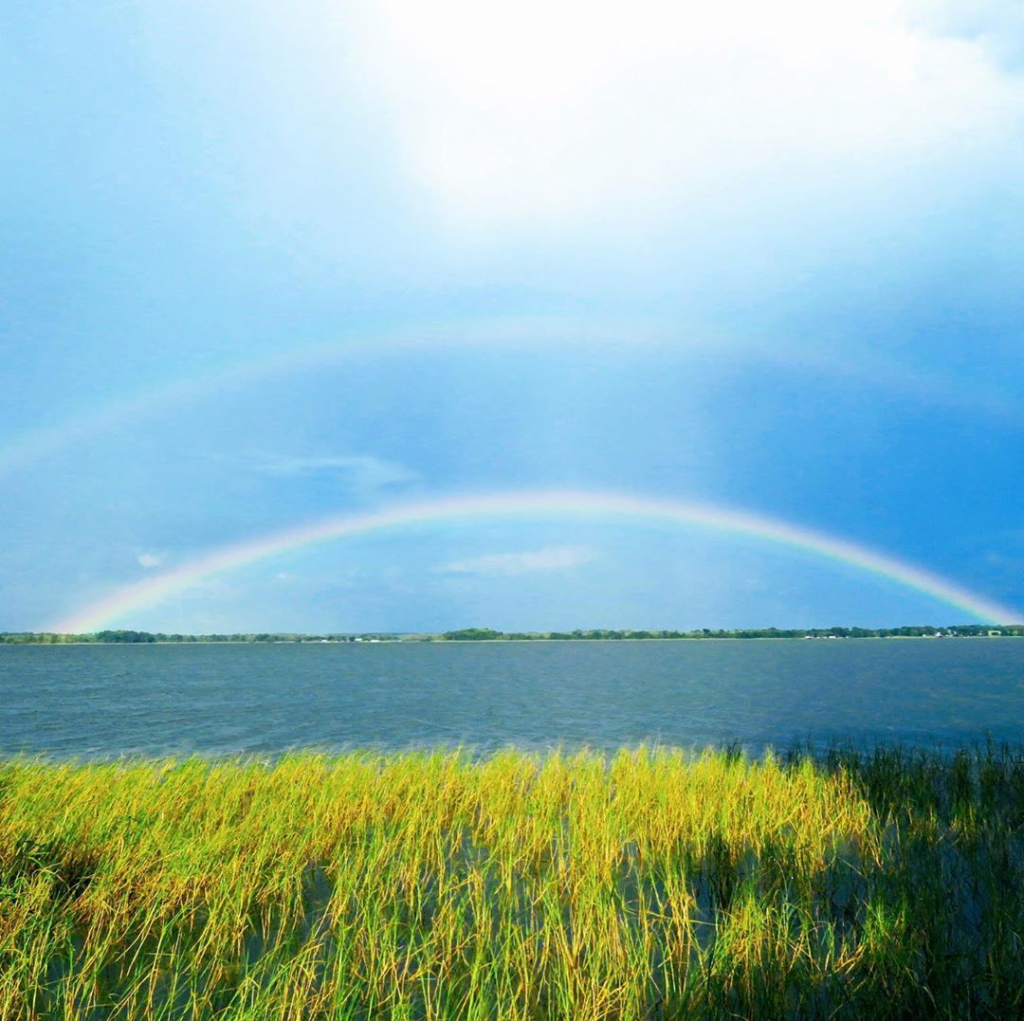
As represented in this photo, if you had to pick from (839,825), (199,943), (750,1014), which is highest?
(839,825)

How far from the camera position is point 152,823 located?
7.43 m

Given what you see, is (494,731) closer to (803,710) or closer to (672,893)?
(803,710)

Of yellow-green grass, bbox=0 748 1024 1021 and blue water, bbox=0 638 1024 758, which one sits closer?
yellow-green grass, bbox=0 748 1024 1021

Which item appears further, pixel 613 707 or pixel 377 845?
pixel 613 707

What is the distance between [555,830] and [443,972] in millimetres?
3258

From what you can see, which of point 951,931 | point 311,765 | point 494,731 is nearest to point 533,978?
point 951,931

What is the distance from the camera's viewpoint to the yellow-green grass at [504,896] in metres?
4.35

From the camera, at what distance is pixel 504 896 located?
6004 mm

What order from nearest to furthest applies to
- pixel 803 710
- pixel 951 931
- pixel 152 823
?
pixel 951 931 < pixel 152 823 < pixel 803 710

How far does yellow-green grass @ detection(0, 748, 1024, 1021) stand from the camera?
4352 mm

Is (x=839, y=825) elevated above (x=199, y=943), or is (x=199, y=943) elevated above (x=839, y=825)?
(x=839, y=825)

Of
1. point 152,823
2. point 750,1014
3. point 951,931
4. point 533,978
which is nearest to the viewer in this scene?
point 750,1014

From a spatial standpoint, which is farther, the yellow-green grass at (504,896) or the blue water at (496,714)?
the blue water at (496,714)

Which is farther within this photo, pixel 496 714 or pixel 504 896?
pixel 496 714
